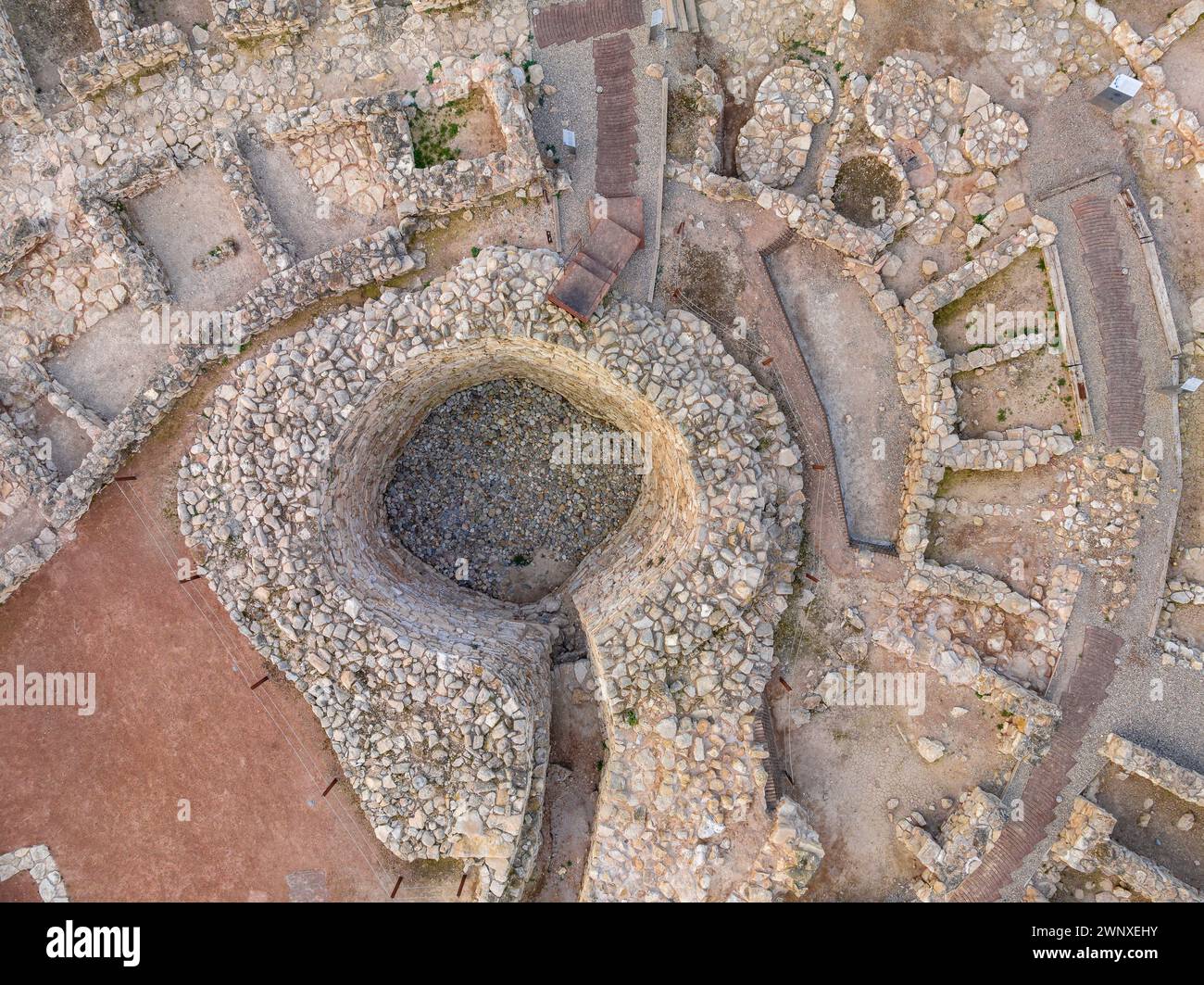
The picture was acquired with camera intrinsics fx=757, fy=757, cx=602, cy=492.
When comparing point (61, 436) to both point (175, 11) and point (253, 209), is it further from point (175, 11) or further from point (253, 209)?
point (175, 11)

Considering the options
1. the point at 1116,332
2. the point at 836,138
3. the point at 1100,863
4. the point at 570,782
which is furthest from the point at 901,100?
the point at 570,782

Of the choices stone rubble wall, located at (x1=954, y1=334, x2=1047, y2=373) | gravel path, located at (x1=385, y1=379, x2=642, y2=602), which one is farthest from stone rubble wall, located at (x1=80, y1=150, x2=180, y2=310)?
stone rubble wall, located at (x1=954, y1=334, x2=1047, y2=373)

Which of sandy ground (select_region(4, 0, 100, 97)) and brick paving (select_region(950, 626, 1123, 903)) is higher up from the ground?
sandy ground (select_region(4, 0, 100, 97))

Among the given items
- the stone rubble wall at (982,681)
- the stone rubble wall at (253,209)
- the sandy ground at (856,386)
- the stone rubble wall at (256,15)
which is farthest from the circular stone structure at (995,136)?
the stone rubble wall at (253,209)

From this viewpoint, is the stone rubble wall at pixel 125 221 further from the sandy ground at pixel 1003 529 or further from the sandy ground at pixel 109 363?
the sandy ground at pixel 1003 529

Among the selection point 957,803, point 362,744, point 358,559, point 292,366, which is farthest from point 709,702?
point 292,366

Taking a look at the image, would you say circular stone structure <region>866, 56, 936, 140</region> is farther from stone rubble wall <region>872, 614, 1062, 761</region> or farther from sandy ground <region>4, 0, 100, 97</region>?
sandy ground <region>4, 0, 100, 97</region>
